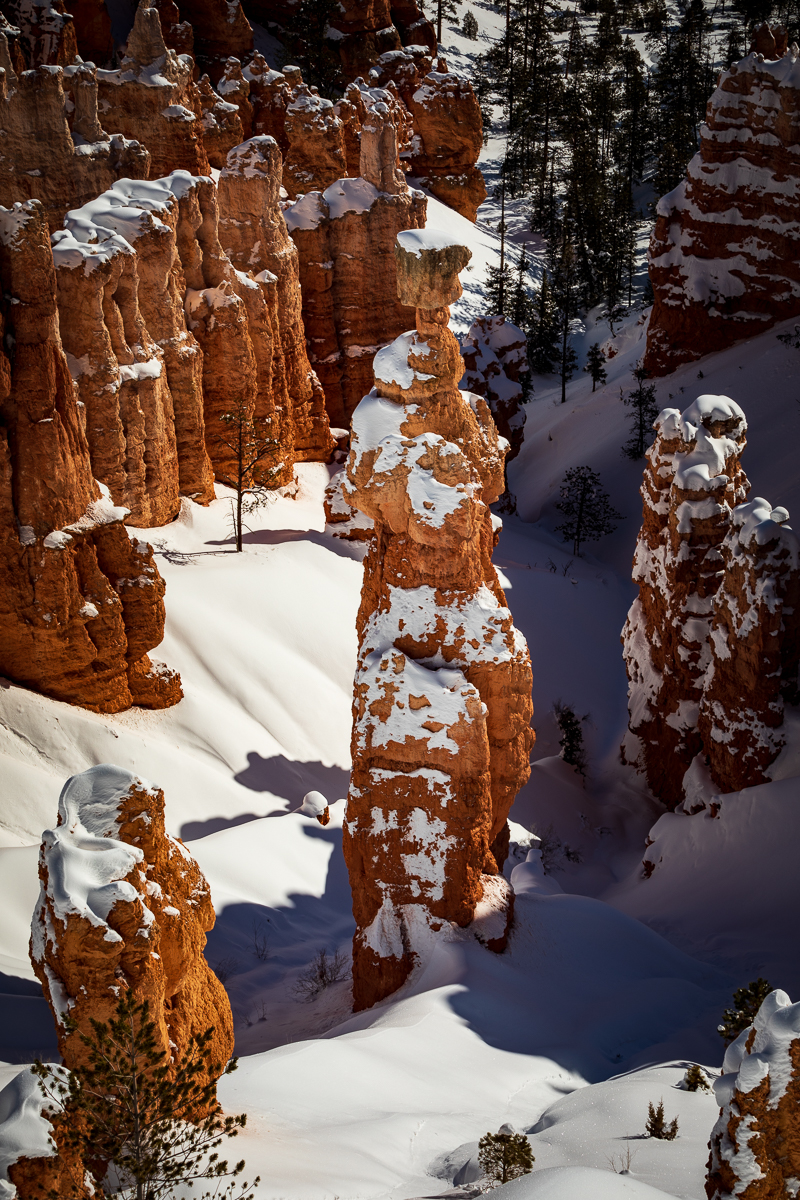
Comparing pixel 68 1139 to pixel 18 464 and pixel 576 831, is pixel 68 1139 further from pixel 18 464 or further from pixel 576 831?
pixel 576 831

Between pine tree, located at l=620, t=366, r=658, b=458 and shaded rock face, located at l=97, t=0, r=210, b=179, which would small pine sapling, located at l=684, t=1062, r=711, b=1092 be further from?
shaded rock face, located at l=97, t=0, r=210, b=179

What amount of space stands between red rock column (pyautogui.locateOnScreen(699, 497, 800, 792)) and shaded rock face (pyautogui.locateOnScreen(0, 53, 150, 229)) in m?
21.5

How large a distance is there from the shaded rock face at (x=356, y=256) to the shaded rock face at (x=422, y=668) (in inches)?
992

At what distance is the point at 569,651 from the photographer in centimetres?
3453

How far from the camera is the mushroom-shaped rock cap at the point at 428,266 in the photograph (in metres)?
17.0

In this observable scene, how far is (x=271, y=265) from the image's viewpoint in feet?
121

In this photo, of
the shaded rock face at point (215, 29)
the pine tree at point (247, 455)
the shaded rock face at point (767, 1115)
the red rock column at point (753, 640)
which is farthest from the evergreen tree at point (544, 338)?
the shaded rock face at point (767, 1115)

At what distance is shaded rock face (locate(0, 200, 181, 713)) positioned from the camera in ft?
65.6

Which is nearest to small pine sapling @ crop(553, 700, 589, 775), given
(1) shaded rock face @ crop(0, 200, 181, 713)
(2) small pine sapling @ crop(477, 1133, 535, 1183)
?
(1) shaded rock face @ crop(0, 200, 181, 713)

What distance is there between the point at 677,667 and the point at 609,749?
19.8 ft

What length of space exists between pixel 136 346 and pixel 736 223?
Answer: 2649cm

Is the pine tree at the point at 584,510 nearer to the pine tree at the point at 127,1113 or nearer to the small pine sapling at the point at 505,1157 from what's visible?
the small pine sapling at the point at 505,1157

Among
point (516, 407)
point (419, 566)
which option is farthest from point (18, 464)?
point (516, 407)

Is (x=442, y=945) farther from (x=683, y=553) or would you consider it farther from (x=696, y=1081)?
(x=683, y=553)
